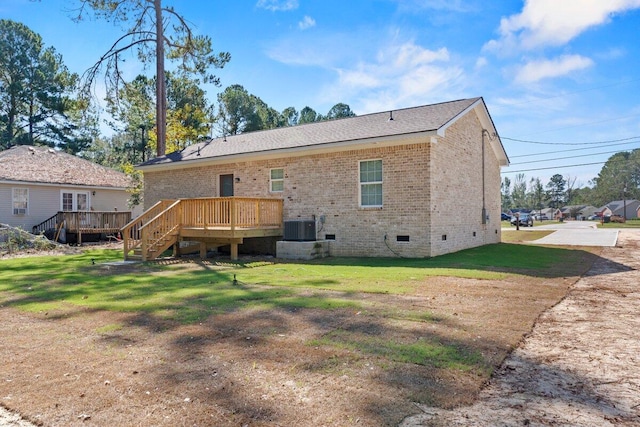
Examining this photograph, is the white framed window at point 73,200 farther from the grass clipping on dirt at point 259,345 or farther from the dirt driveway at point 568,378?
the dirt driveway at point 568,378

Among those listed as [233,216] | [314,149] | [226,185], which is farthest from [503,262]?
[226,185]

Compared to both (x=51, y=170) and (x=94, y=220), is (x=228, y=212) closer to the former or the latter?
(x=94, y=220)

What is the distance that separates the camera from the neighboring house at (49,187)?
66.9 feet

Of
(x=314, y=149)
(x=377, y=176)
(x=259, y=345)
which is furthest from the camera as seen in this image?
(x=314, y=149)

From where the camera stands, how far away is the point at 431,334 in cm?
447

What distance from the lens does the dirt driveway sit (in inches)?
105

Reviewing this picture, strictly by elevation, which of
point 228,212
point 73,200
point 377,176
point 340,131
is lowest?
point 228,212

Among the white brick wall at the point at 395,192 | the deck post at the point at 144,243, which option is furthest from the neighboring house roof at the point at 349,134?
the deck post at the point at 144,243

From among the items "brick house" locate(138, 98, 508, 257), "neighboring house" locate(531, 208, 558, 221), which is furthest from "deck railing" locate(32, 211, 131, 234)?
"neighboring house" locate(531, 208, 558, 221)

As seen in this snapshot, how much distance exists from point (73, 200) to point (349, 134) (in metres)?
17.4

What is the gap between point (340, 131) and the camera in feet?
48.5

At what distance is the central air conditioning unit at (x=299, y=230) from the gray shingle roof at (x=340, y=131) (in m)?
2.66

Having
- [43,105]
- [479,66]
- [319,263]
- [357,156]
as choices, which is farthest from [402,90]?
[43,105]

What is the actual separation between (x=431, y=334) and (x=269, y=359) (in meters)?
1.84
